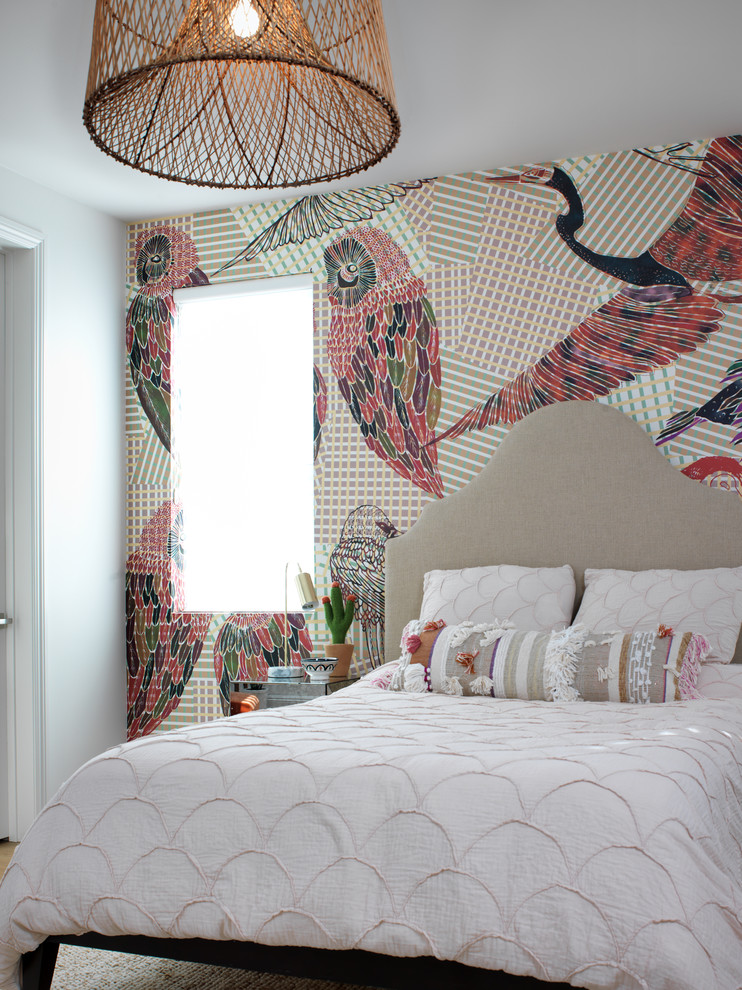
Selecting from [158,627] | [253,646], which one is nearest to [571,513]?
[253,646]

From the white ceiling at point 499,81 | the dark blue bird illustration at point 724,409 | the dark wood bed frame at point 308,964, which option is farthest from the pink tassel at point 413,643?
the white ceiling at point 499,81

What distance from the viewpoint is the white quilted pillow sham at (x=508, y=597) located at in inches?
134

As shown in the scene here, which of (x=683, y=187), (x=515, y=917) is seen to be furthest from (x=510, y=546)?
(x=515, y=917)

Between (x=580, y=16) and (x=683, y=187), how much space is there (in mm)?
1055

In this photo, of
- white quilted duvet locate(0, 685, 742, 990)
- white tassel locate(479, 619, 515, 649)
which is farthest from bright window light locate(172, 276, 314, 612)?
white quilted duvet locate(0, 685, 742, 990)

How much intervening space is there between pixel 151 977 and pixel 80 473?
2.30 meters

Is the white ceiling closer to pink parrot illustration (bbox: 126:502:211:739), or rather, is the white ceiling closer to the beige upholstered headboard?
the beige upholstered headboard

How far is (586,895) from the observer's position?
1646 mm

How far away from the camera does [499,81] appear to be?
10.6ft

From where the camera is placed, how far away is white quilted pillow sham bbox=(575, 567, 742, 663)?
3127mm

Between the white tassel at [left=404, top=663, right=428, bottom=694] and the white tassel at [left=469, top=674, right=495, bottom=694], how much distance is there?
0.19m

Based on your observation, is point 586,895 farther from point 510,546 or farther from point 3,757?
point 3,757

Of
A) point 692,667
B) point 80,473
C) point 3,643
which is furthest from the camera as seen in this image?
point 80,473

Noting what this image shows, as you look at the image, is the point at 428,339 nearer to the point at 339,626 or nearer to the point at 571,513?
the point at 571,513
